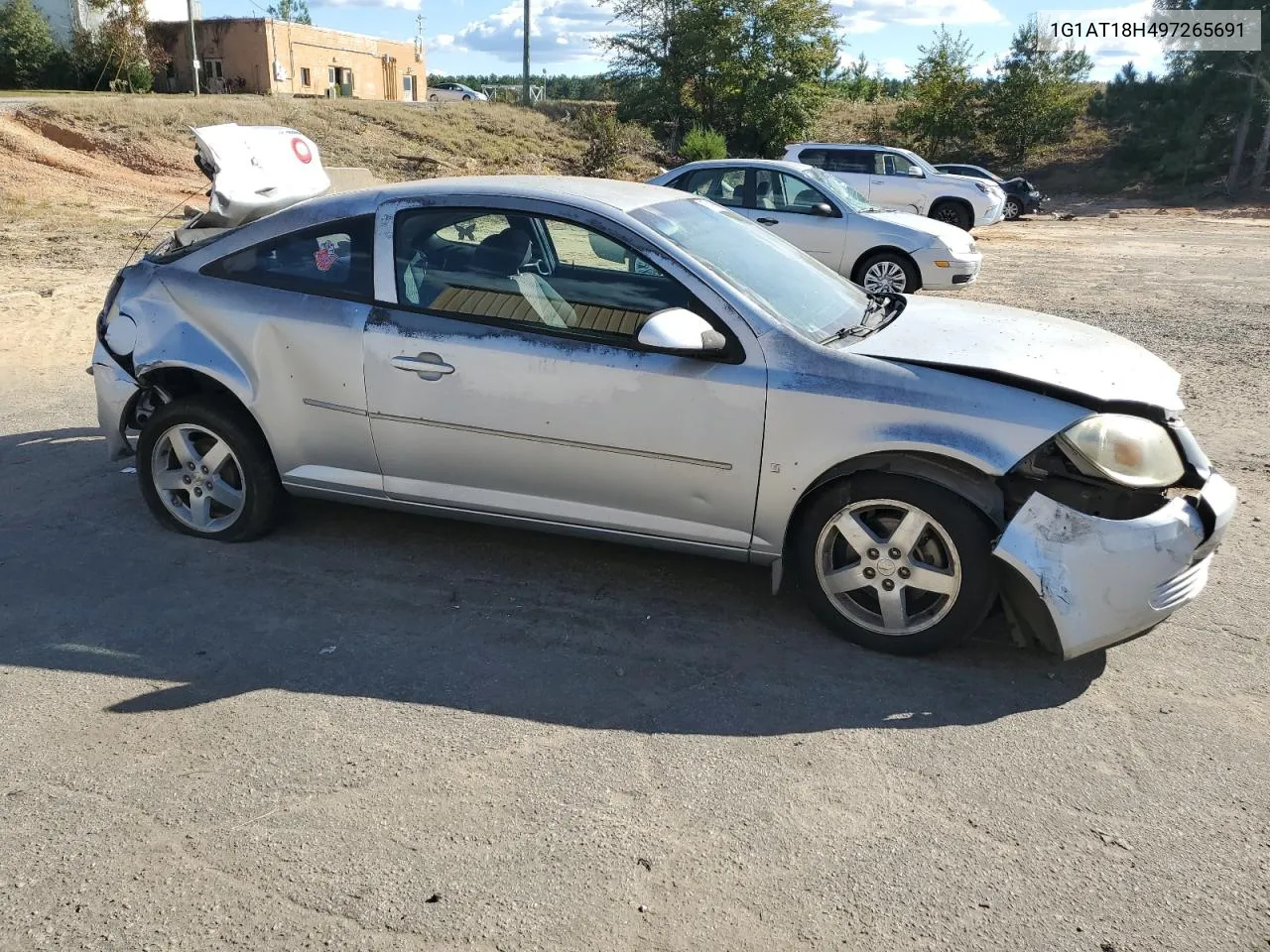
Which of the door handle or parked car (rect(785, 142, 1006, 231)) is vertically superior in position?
the door handle

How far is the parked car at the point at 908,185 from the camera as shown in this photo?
20734 millimetres

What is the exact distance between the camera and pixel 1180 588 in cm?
380

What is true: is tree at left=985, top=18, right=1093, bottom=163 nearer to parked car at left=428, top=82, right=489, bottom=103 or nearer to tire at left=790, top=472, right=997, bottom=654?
parked car at left=428, top=82, right=489, bottom=103

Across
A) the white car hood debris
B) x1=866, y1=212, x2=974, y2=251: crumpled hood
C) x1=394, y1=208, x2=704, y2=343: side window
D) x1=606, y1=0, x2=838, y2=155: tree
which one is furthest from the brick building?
x1=394, y1=208, x2=704, y2=343: side window

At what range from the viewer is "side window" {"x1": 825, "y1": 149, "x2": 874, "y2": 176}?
20688 mm

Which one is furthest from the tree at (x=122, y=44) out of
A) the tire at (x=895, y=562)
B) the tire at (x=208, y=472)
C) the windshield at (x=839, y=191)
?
the tire at (x=895, y=562)

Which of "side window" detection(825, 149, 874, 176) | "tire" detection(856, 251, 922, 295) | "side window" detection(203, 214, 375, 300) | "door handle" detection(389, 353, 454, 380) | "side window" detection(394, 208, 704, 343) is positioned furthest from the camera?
"side window" detection(825, 149, 874, 176)

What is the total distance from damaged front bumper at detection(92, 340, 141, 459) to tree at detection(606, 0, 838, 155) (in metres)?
38.5

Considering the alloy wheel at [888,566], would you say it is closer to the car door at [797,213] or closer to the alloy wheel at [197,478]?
the alloy wheel at [197,478]

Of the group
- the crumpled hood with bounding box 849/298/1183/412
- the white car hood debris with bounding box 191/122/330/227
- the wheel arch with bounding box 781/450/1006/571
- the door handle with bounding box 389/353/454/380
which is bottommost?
the wheel arch with bounding box 781/450/1006/571

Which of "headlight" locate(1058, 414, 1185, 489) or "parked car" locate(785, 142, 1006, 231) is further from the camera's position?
"parked car" locate(785, 142, 1006, 231)

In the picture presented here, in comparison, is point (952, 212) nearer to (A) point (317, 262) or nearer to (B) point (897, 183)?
(B) point (897, 183)

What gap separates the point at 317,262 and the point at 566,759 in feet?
8.43

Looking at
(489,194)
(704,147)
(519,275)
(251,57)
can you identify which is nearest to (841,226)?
(489,194)
